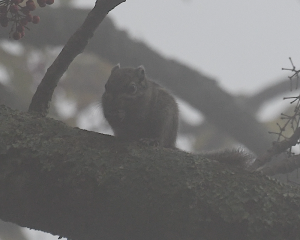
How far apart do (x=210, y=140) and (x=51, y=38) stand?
190 inches

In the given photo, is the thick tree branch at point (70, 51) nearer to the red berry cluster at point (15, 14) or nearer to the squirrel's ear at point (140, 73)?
the red berry cluster at point (15, 14)

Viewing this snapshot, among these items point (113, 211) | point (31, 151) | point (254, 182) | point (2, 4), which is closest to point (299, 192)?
point (254, 182)

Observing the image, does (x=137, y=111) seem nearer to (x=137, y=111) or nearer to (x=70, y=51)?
(x=137, y=111)

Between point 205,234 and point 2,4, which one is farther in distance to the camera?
point 2,4

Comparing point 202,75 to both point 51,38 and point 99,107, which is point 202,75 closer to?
point 51,38

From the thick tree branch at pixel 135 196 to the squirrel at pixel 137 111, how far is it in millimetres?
1774

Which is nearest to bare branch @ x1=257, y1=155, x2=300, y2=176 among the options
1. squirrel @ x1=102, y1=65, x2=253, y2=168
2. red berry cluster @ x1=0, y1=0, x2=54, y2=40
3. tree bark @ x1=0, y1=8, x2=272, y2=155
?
squirrel @ x1=102, y1=65, x2=253, y2=168

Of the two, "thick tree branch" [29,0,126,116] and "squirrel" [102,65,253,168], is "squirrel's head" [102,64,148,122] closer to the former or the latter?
"squirrel" [102,65,253,168]

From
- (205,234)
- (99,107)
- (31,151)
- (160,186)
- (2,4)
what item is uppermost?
(99,107)

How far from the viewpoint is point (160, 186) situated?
262 cm

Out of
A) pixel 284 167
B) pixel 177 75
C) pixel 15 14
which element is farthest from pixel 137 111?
pixel 177 75

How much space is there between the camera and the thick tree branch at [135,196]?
2.48 meters

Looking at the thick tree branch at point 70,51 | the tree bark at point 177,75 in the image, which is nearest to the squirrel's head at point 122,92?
the thick tree branch at point 70,51

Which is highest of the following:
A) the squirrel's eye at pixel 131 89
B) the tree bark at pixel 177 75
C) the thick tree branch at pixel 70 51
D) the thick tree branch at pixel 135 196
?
the tree bark at pixel 177 75
